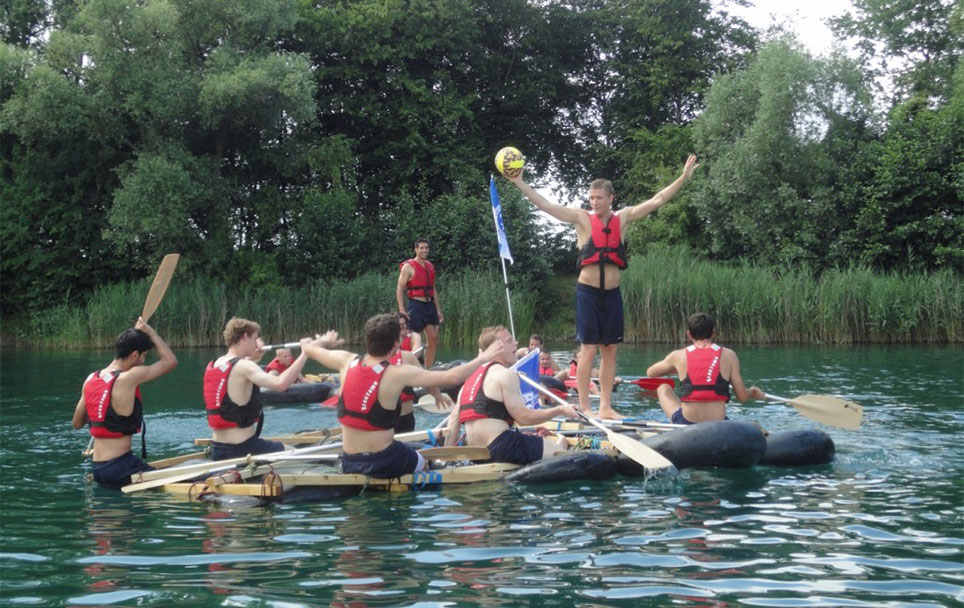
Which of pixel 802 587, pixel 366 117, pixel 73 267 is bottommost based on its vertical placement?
pixel 802 587

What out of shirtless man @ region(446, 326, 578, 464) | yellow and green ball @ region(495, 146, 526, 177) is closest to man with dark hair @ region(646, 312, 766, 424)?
shirtless man @ region(446, 326, 578, 464)

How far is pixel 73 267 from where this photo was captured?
102 feet

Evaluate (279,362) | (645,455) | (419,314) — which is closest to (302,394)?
(279,362)

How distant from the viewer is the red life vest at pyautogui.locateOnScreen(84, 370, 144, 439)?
321 inches

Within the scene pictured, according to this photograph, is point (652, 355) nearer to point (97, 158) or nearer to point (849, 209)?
point (849, 209)

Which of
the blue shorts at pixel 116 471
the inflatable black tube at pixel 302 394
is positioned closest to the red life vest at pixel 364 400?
the blue shorts at pixel 116 471

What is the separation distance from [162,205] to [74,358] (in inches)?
264

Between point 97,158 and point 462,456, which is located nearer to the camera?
point 462,456

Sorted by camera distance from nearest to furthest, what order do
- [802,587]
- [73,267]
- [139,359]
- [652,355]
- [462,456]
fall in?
[802,587], [139,359], [462,456], [652,355], [73,267]

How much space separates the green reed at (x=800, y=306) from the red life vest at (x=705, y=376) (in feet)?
47.2

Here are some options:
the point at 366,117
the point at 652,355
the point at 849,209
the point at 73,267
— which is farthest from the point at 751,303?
the point at 73,267

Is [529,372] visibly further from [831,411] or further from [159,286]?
[159,286]

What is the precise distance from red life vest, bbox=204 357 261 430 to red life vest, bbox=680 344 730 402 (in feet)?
12.2

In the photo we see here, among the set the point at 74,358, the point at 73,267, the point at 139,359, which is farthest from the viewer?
the point at 73,267
